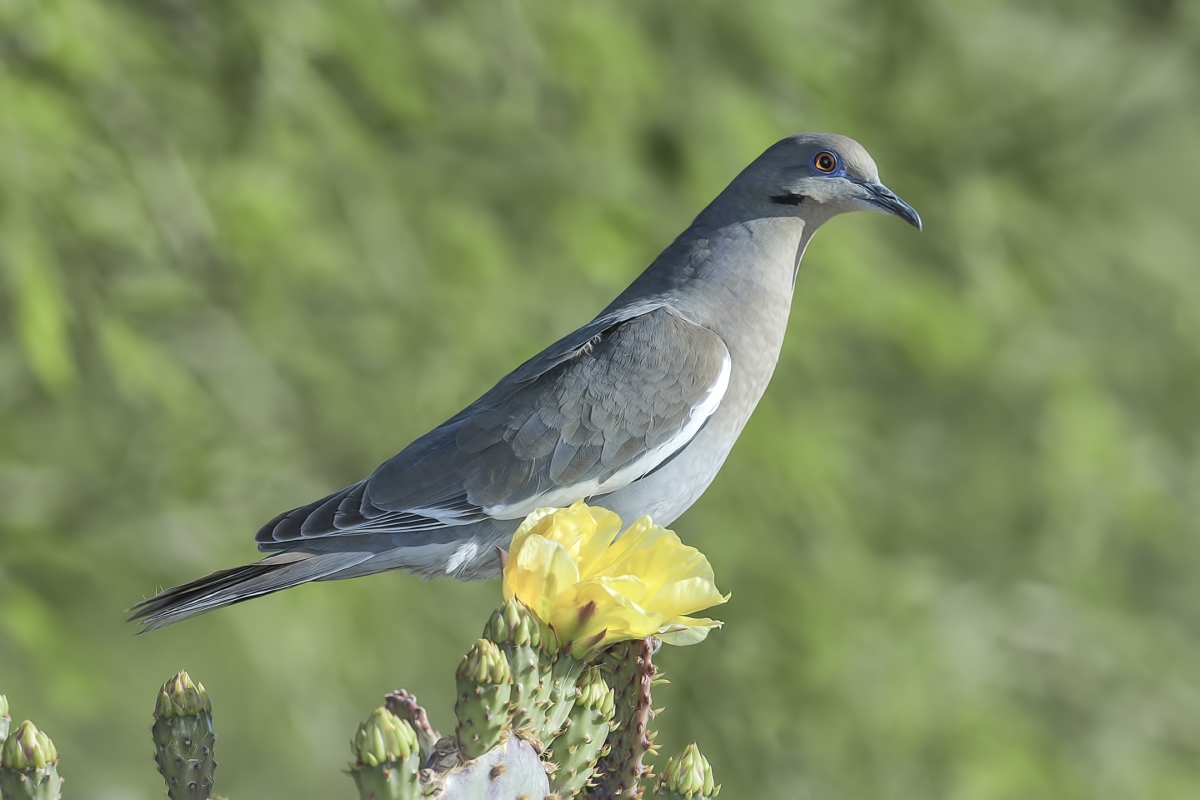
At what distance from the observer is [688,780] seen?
1.50 metres

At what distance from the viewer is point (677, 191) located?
5.16 metres

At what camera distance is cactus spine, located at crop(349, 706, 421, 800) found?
126 centimetres

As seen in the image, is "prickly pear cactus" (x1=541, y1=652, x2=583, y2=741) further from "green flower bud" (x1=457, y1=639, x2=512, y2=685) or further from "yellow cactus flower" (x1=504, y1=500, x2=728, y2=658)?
"green flower bud" (x1=457, y1=639, x2=512, y2=685)

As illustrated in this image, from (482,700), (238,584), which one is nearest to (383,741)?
(482,700)

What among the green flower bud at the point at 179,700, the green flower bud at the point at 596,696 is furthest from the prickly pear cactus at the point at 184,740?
the green flower bud at the point at 596,696

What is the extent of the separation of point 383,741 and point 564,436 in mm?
1619

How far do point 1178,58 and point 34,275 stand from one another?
5.22 meters

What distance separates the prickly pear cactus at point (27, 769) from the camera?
Result: 4.37ft

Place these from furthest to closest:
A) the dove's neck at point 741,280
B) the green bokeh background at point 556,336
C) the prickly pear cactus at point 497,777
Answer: the green bokeh background at point 556,336 → the dove's neck at point 741,280 → the prickly pear cactus at point 497,777

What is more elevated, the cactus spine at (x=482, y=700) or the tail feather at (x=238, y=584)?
the tail feather at (x=238, y=584)

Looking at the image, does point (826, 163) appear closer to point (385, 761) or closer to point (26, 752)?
point (385, 761)

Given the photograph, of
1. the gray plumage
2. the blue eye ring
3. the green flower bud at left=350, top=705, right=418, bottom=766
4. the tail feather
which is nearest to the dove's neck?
the gray plumage

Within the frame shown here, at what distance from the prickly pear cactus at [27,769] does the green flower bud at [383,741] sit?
0.36 metres

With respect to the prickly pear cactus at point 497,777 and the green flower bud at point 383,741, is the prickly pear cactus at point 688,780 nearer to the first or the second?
the prickly pear cactus at point 497,777
